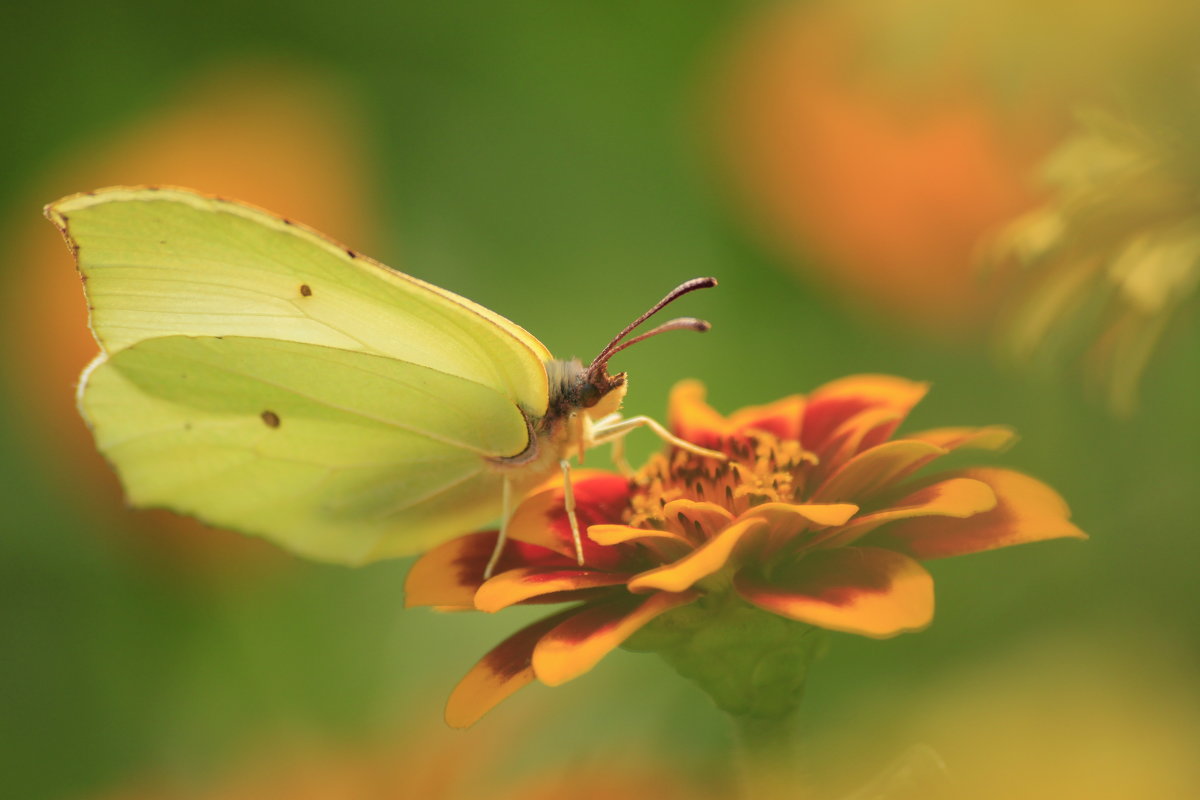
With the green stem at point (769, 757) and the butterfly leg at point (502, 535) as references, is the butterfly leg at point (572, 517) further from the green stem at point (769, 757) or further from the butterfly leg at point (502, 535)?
the green stem at point (769, 757)

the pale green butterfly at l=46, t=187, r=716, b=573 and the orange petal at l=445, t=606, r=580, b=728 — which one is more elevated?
the pale green butterfly at l=46, t=187, r=716, b=573

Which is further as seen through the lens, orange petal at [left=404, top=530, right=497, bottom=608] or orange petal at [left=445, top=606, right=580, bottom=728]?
orange petal at [left=404, top=530, right=497, bottom=608]

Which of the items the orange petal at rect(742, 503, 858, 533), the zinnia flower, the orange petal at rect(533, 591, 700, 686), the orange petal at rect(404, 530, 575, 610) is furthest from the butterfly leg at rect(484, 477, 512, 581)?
the zinnia flower

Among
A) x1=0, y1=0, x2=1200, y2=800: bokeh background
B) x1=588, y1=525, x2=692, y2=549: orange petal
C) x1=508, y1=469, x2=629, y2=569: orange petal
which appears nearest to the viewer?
x1=0, y1=0, x2=1200, y2=800: bokeh background

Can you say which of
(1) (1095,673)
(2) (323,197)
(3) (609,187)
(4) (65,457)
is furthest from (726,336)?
(1) (1095,673)

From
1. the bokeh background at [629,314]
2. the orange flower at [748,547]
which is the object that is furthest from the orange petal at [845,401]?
the bokeh background at [629,314]

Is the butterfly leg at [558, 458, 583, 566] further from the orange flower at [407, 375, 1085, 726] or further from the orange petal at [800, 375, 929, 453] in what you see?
the orange petal at [800, 375, 929, 453]

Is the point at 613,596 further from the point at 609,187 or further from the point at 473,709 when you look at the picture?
the point at 609,187
